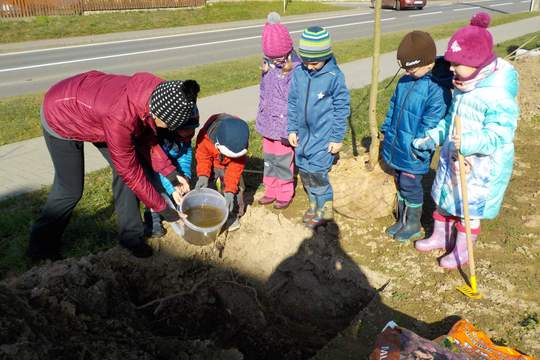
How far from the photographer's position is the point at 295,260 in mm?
3604

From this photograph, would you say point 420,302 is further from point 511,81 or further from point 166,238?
point 166,238

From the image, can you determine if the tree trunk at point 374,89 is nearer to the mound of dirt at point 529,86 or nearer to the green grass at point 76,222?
the green grass at point 76,222

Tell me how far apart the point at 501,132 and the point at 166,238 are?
2549 millimetres

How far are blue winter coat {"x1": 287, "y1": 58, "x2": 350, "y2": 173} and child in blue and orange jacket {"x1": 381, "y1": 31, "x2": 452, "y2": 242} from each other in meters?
0.40

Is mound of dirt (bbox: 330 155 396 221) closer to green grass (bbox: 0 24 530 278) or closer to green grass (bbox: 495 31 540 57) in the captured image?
green grass (bbox: 0 24 530 278)

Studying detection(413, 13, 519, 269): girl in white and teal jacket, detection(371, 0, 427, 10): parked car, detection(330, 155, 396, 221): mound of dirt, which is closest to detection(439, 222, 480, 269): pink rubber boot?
detection(413, 13, 519, 269): girl in white and teal jacket

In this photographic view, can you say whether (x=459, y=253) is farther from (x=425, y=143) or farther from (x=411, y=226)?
(x=425, y=143)

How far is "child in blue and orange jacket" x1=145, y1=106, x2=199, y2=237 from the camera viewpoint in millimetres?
3547

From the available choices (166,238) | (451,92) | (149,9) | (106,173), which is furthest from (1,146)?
(149,9)

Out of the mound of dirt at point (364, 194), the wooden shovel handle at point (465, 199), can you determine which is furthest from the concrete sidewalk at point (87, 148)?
the wooden shovel handle at point (465, 199)

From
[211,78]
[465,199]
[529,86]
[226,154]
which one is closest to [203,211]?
[226,154]

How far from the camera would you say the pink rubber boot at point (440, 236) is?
362cm

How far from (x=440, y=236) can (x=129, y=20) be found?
18943mm

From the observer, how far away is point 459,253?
11.2 feet
